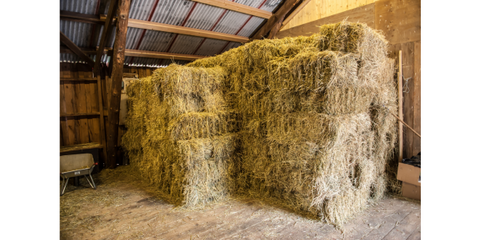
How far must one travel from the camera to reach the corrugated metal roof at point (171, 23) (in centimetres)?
523

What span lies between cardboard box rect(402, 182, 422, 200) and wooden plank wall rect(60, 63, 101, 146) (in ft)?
24.9

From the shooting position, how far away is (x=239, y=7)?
20.1 ft

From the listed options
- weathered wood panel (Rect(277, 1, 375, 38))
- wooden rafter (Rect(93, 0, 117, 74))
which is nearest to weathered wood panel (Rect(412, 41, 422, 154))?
weathered wood panel (Rect(277, 1, 375, 38))

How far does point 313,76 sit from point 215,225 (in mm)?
2482

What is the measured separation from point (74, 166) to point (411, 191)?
6.36 meters

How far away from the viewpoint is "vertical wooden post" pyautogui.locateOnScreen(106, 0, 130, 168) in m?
4.55

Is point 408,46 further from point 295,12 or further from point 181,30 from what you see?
point 181,30

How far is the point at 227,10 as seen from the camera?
6.16m

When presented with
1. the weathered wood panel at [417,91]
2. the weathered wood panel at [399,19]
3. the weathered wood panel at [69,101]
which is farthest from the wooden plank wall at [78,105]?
the weathered wood panel at [417,91]

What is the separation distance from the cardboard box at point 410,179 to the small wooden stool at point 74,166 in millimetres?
5997

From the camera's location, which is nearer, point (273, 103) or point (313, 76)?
point (313, 76)

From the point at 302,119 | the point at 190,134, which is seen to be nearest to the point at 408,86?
the point at 302,119
